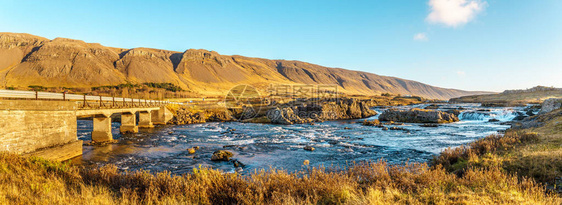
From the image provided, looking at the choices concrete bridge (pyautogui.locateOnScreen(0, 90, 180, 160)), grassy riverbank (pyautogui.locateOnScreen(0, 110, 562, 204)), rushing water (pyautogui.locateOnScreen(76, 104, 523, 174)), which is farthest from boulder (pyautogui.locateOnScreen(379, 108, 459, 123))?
concrete bridge (pyautogui.locateOnScreen(0, 90, 180, 160))

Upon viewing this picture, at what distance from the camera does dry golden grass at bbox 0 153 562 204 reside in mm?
5531

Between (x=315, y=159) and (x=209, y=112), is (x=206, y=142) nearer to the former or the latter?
(x=315, y=159)

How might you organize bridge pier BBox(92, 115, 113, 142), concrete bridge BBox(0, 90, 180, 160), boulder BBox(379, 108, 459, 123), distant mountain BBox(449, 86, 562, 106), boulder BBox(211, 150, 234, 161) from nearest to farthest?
concrete bridge BBox(0, 90, 180, 160) → boulder BBox(211, 150, 234, 161) → bridge pier BBox(92, 115, 113, 142) → boulder BBox(379, 108, 459, 123) → distant mountain BBox(449, 86, 562, 106)

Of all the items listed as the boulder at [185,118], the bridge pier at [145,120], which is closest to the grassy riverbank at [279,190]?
the bridge pier at [145,120]

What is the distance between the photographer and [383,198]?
5523 mm

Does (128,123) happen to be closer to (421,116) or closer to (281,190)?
(281,190)

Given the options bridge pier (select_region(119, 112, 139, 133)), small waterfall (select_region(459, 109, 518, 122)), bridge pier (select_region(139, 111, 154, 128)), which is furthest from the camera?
small waterfall (select_region(459, 109, 518, 122))

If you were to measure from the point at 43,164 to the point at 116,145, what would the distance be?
16323 mm

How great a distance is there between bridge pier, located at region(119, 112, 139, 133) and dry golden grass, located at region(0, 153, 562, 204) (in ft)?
88.6

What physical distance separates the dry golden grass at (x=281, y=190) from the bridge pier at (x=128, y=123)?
88.6 ft

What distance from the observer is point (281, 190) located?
6434 millimetres

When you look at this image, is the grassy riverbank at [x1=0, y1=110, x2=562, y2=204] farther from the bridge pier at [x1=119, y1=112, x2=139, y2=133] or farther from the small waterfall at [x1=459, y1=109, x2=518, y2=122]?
the small waterfall at [x1=459, y1=109, x2=518, y2=122]

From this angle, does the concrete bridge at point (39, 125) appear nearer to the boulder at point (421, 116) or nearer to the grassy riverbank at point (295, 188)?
the grassy riverbank at point (295, 188)

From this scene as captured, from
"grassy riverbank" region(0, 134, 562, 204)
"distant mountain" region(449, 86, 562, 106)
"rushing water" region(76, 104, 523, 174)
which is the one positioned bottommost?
"rushing water" region(76, 104, 523, 174)
